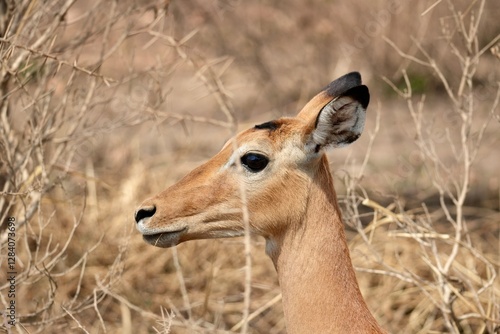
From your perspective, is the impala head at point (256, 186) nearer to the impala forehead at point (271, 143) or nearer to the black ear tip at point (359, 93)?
the impala forehead at point (271, 143)

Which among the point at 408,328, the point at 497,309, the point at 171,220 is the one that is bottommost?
the point at 408,328

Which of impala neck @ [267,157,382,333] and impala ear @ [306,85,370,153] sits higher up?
impala ear @ [306,85,370,153]

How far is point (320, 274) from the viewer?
4.40 metres

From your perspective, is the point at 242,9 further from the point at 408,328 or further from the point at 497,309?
the point at 497,309


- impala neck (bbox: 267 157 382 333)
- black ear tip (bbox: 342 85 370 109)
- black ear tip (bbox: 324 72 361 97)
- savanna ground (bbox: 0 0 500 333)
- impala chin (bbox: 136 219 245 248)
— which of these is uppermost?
black ear tip (bbox: 342 85 370 109)

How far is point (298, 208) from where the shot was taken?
4.46 m

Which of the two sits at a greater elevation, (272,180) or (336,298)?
(272,180)

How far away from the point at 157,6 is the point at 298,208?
90.2 inches

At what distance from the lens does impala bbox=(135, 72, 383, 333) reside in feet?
14.4

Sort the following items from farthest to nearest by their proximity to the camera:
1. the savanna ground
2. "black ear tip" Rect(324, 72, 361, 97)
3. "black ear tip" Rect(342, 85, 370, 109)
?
the savanna ground < "black ear tip" Rect(324, 72, 361, 97) < "black ear tip" Rect(342, 85, 370, 109)

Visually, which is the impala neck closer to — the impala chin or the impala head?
the impala head

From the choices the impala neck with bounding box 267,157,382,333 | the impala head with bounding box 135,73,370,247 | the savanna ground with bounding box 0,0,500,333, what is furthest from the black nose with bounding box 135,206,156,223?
the impala neck with bounding box 267,157,382,333

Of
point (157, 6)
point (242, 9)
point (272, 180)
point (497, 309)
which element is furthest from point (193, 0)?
point (272, 180)

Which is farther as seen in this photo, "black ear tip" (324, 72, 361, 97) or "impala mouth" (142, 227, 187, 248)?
"black ear tip" (324, 72, 361, 97)
